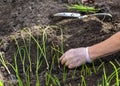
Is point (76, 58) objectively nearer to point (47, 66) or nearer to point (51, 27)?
point (47, 66)

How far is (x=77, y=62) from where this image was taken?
3.01m

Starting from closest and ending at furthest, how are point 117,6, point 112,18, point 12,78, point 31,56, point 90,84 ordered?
point 90,84
point 12,78
point 31,56
point 112,18
point 117,6

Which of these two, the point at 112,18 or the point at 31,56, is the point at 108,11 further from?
the point at 31,56

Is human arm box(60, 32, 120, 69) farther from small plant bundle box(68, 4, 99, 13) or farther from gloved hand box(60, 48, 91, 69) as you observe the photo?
small plant bundle box(68, 4, 99, 13)

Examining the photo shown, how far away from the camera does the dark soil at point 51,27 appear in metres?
3.09

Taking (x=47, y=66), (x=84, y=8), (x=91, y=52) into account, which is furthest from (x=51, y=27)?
(x=91, y=52)

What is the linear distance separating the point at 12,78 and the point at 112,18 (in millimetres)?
1214

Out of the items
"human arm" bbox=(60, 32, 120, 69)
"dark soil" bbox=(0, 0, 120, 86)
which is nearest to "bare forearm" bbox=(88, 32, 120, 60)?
"human arm" bbox=(60, 32, 120, 69)

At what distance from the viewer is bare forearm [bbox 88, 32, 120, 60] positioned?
113 inches

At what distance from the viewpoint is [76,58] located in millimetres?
3004

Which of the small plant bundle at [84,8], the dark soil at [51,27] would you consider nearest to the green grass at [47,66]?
the dark soil at [51,27]

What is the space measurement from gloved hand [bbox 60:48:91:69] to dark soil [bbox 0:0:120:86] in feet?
0.24

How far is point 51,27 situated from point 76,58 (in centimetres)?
60

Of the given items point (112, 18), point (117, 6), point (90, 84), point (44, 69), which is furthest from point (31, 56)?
point (117, 6)
